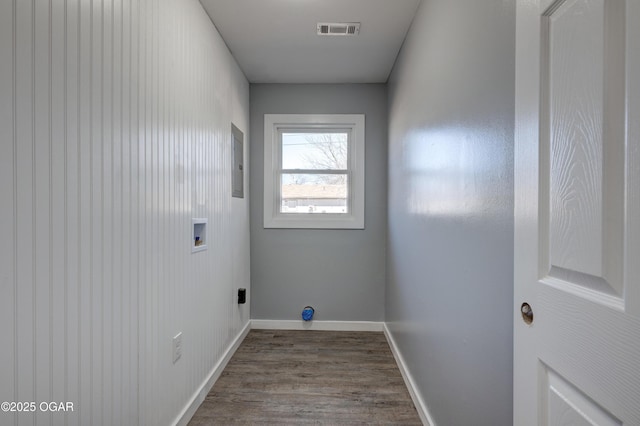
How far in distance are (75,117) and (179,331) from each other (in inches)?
46.0

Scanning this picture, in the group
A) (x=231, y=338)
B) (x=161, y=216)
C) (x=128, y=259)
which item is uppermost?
(x=161, y=216)

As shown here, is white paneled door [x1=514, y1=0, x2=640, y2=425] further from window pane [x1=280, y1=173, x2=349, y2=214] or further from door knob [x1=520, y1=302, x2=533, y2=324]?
window pane [x1=280, y1=173, x2=349, y2=214]

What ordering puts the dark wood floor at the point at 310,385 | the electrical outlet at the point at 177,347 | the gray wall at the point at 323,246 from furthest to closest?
the gray wall at the point at 323,246 < the dark wood floor at the point at 310,385 < the electrical outlet at the point at 177,347

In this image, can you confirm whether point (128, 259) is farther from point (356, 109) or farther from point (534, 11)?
point (356, 109)

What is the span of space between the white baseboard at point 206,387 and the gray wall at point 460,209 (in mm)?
1320

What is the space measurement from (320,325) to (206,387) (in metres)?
1.39

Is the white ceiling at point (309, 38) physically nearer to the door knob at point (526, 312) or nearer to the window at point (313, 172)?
the window at point (313, 172)

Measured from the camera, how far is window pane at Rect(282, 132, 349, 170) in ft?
10.8

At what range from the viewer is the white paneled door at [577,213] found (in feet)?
1.66

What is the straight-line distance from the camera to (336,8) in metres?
2.03

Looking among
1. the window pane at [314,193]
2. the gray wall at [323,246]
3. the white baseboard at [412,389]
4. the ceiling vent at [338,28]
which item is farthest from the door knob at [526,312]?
the window pane at [314,193]

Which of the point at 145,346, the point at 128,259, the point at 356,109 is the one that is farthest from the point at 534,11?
the point at 356,109

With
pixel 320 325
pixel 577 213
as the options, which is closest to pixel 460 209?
pixel 577 213

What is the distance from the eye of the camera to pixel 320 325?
3230 millimetres
